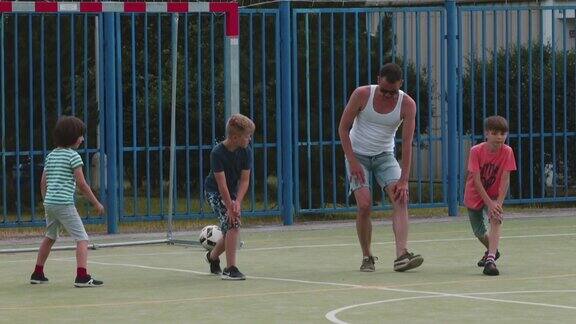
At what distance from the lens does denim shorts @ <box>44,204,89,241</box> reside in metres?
12.7

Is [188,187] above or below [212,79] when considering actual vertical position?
below

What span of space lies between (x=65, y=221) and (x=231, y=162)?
1.41 metres

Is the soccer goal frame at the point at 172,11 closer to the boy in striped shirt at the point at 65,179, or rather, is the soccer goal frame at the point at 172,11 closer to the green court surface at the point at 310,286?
the green court surface at the point at 310,286

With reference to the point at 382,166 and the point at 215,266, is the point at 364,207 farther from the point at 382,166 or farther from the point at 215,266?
the point at 215,266

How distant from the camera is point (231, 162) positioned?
12.9 m

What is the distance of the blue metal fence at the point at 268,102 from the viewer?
1856 centimetres

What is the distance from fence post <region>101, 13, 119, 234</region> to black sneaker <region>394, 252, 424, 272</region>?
6.17 m

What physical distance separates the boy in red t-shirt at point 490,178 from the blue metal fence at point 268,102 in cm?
598

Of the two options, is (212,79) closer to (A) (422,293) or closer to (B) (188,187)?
(B) (188,187)

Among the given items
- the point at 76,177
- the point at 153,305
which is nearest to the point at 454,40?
the point at 76,177

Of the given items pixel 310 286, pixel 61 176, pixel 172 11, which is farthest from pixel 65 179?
pixel 172 11

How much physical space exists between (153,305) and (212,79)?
328 inches

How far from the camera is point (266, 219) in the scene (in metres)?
20.1

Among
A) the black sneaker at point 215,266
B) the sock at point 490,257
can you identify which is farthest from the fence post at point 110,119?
the sock at point 490,257
